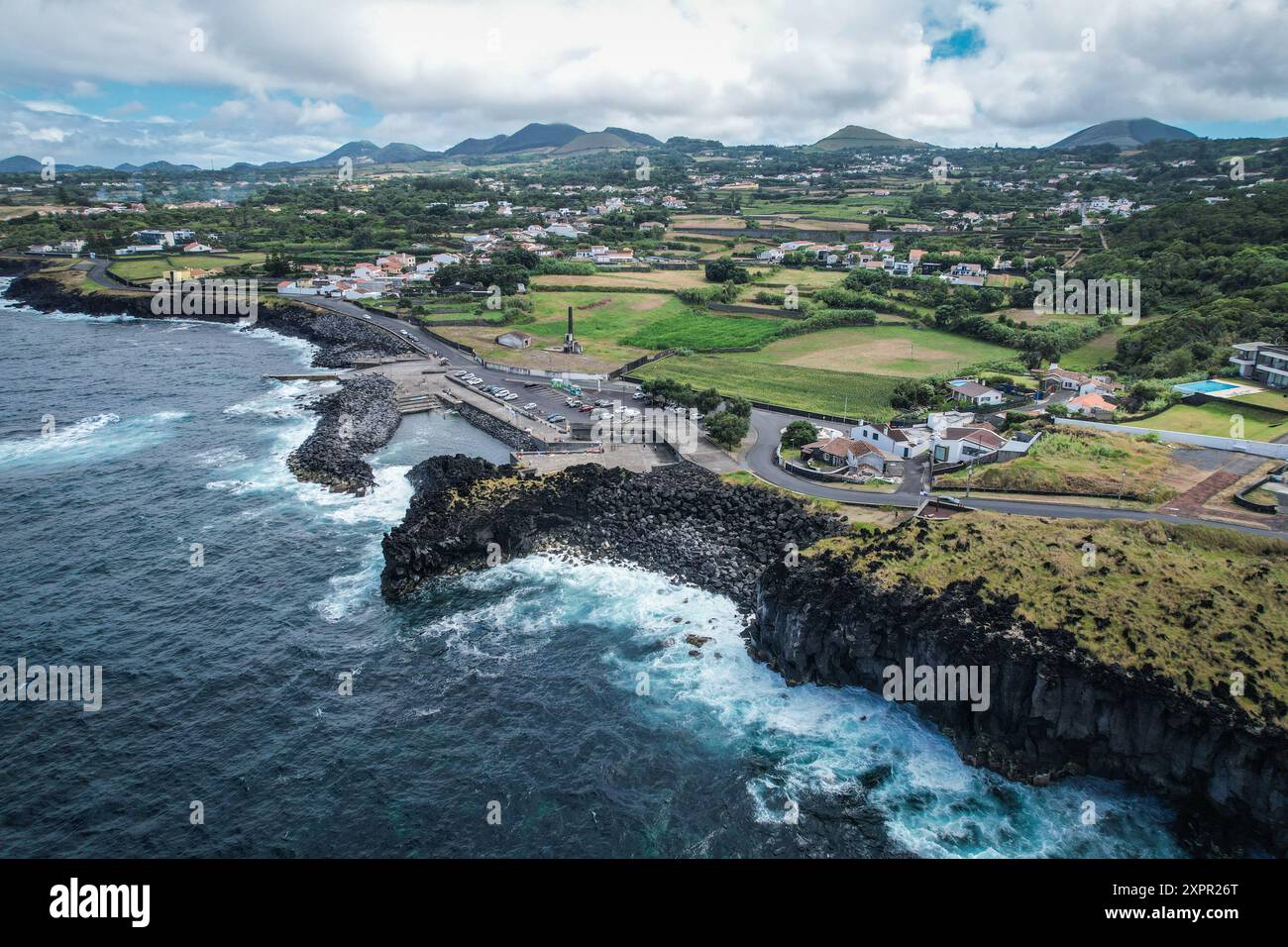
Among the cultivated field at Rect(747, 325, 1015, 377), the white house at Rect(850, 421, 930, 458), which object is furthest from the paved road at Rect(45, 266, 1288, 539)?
the cultivated field at Rect(747, 325, 1015, 377)

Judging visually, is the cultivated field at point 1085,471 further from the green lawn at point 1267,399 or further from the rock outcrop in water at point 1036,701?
the rock outcrop in water at point 1036,701

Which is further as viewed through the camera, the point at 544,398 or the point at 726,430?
the point at 544,398

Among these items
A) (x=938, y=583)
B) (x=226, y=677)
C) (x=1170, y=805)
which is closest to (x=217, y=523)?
(x=226, y=677)

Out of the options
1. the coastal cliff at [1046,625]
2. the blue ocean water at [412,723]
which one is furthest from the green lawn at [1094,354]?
the blue ocean water at [412,723]

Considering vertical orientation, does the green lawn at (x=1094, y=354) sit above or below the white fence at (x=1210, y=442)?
above

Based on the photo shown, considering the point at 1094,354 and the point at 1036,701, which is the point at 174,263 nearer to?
the point at 1094,354

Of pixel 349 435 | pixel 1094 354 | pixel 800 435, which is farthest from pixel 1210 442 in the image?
pixel 349 435

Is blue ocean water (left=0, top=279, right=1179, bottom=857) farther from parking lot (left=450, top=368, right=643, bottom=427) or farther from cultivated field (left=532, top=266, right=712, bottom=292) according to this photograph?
cultivated field (left=532, top=266, right=712, bottom=292)
